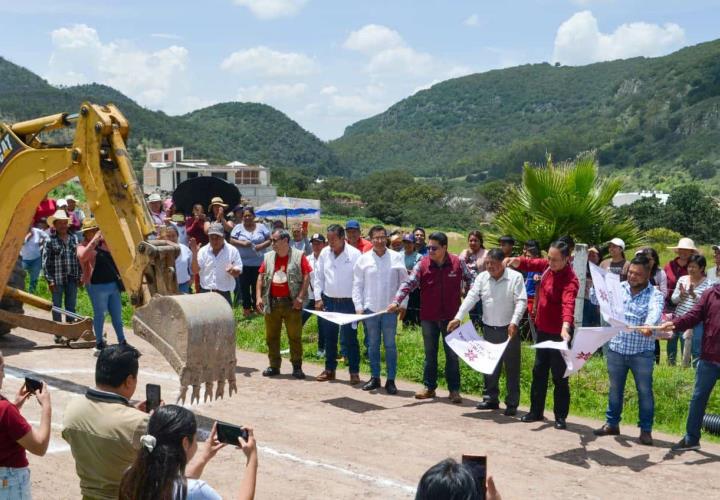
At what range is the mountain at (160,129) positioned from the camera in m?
123

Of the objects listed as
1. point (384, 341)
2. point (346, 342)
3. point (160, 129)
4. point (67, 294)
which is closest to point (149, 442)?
point (384, 341)

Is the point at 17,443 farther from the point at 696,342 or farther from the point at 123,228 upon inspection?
the point at 696,342

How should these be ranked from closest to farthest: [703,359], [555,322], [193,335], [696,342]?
[193,335], [703,359], [555,322], [696,342]

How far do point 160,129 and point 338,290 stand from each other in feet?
462

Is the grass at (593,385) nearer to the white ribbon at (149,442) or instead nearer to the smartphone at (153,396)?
the smartphone at (153,396)

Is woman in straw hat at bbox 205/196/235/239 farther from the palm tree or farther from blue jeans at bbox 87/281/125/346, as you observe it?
the palm tree

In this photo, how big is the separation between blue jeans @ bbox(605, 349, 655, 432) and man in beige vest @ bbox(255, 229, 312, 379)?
4.34 m

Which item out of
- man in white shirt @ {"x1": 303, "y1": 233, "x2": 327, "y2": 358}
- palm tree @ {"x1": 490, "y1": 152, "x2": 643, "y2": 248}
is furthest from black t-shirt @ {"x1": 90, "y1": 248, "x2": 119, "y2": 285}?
palm tree @ {"x1": 490, "y1": 152, "x2": 643, "y2": 248}

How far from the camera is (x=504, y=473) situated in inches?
315

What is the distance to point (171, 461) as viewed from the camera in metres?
3.86

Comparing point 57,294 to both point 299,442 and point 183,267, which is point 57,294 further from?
point 299,442

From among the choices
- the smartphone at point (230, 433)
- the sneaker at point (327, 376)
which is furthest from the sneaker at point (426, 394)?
the smartphone at point (230, 433)

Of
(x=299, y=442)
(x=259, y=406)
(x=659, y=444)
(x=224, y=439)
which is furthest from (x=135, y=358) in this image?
(x=659, y=444)

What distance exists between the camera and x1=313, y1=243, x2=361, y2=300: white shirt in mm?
11891
